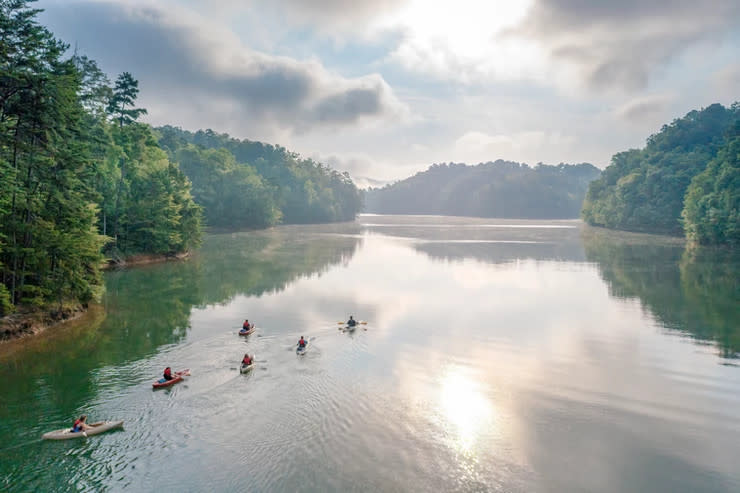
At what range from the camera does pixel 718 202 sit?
270ft

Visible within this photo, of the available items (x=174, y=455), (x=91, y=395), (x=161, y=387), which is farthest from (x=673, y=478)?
(x=91, y=395)

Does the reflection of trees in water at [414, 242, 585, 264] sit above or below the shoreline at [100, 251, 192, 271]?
below

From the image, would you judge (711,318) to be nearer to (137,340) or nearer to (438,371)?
(438,371)

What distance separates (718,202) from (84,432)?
10033cm

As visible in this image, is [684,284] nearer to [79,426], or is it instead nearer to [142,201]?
[79,426]

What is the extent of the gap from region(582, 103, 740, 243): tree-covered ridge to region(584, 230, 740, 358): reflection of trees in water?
816cm

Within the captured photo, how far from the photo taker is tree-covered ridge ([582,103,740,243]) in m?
84.2

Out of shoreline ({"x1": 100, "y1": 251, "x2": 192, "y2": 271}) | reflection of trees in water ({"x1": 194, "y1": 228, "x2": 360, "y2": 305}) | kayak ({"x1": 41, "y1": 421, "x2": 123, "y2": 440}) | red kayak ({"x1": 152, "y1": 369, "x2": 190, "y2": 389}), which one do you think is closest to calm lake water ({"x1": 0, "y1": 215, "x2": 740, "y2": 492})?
kayak ({"x1": 41, "y1": 421, "x2": 123, "y2": 440})

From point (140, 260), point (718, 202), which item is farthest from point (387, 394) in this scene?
point (718, 202)

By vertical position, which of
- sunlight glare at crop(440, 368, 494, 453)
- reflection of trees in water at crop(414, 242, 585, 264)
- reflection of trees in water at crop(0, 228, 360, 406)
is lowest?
sunlight glare at crop(440, 368, 494, 453)

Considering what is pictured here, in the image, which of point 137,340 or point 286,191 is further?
point 286,191

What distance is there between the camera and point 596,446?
15.7 metres

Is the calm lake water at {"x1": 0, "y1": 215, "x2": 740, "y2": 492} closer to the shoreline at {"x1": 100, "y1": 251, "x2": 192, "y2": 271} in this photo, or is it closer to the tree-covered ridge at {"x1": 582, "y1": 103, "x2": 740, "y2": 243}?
the shoreline at {"x1": 100, "y1": 251, "x2": 192, "y2": 271}

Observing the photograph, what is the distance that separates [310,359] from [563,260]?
55.9 meters
